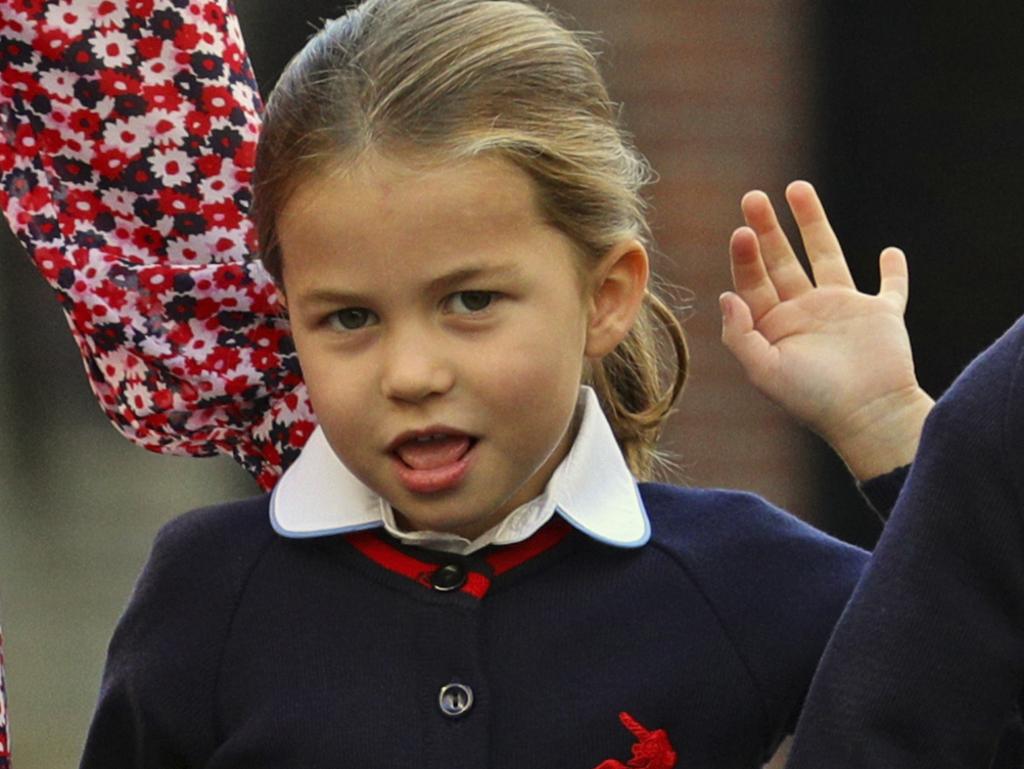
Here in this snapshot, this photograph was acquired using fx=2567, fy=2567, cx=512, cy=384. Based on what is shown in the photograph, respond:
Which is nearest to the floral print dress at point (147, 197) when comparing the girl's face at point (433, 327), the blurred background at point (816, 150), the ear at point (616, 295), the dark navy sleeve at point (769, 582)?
the girl's face at point (433, 327)

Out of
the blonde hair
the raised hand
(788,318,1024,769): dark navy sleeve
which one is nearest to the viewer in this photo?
(788,318,1024,769): dark navy sleeve

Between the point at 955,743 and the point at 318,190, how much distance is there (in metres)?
0.83

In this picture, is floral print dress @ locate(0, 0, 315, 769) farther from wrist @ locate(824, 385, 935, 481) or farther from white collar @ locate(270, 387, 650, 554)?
wrist @ locate(824, 385, 935, 481)

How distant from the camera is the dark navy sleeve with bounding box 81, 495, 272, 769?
100 inches

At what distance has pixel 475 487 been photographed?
97.5 inches

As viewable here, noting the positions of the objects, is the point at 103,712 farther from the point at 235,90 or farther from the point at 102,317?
the point at 235,90

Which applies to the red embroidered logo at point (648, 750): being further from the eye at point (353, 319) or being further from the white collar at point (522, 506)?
the eye at point (353, 319)

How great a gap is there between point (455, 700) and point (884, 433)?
0.52 m

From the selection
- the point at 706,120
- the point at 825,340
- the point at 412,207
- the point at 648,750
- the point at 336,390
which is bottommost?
the point at 706,120

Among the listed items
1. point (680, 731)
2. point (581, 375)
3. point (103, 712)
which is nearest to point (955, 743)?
point (680, 731)

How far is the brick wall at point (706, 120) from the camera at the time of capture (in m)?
5.27

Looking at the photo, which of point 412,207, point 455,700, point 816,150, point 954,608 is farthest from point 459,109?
point 816,150

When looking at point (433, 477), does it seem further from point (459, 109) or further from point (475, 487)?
point (459, 109)

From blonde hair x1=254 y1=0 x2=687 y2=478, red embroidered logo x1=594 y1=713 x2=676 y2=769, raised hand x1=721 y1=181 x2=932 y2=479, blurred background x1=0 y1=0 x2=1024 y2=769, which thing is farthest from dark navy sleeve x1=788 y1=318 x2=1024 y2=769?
blurred background x1=0 y1=0 x2=1024 y2=769
